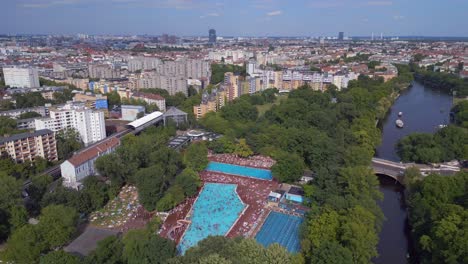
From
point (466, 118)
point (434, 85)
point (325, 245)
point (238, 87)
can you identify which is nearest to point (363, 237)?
point (325, 245)

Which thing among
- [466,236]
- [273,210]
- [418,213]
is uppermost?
[466,236]

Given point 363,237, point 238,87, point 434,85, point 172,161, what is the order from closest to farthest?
point 363,237
point 172,161
point 238,87
point 434,85

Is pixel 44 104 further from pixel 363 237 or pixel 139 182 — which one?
pixel 363 237

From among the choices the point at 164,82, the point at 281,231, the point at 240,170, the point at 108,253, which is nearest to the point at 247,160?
the point at 240,170

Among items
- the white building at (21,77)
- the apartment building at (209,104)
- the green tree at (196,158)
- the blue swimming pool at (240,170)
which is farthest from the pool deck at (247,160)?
the white building at (21,77)

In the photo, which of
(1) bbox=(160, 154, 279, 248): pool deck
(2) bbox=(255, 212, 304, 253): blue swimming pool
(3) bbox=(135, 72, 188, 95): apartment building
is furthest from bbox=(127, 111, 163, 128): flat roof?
(2) bbox=(255, 212, 304, 253): blue swimming pool
